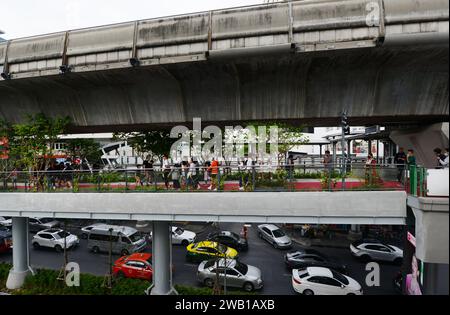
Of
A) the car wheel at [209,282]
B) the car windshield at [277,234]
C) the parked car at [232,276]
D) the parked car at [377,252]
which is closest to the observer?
the parked car at [232,276]

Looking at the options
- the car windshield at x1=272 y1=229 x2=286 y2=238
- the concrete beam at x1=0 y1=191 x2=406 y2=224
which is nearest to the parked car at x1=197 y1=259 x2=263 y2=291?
the concrete beam at x1=0 y1=191 x2=406 y2=224

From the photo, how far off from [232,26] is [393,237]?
2294 centimetres

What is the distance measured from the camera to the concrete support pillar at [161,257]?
42.2 feet

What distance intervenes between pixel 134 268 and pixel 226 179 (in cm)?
1033

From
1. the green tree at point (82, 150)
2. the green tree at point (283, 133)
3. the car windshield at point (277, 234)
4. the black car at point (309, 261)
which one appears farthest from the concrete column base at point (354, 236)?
the green tree at point (82, 150)

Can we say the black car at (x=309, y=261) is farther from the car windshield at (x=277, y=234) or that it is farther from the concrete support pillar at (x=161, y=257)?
the concrete support pillar at (x=161, y=257)

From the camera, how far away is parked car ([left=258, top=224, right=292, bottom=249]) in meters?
22.5

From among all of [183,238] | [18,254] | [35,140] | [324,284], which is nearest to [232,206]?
[324,284]

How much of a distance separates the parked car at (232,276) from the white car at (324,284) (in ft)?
7.32

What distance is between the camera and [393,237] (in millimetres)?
24109

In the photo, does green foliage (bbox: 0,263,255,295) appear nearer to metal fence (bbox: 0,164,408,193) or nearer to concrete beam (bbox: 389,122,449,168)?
metal fence (bbox: 0,164,408,193)

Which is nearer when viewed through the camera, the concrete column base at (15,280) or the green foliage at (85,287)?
the green foliage at (85,287)

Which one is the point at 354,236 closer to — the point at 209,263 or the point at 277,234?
the point at 277,234

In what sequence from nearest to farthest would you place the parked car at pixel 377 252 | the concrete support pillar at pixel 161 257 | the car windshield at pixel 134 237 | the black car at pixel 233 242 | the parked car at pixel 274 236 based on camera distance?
the concrete support pillar at pixel 161 257 → the parked car at pixel 377 252 → the black car at pixel 233 242 → the car windshield at pixel 134 237 → the parked car at pixel 274 236
